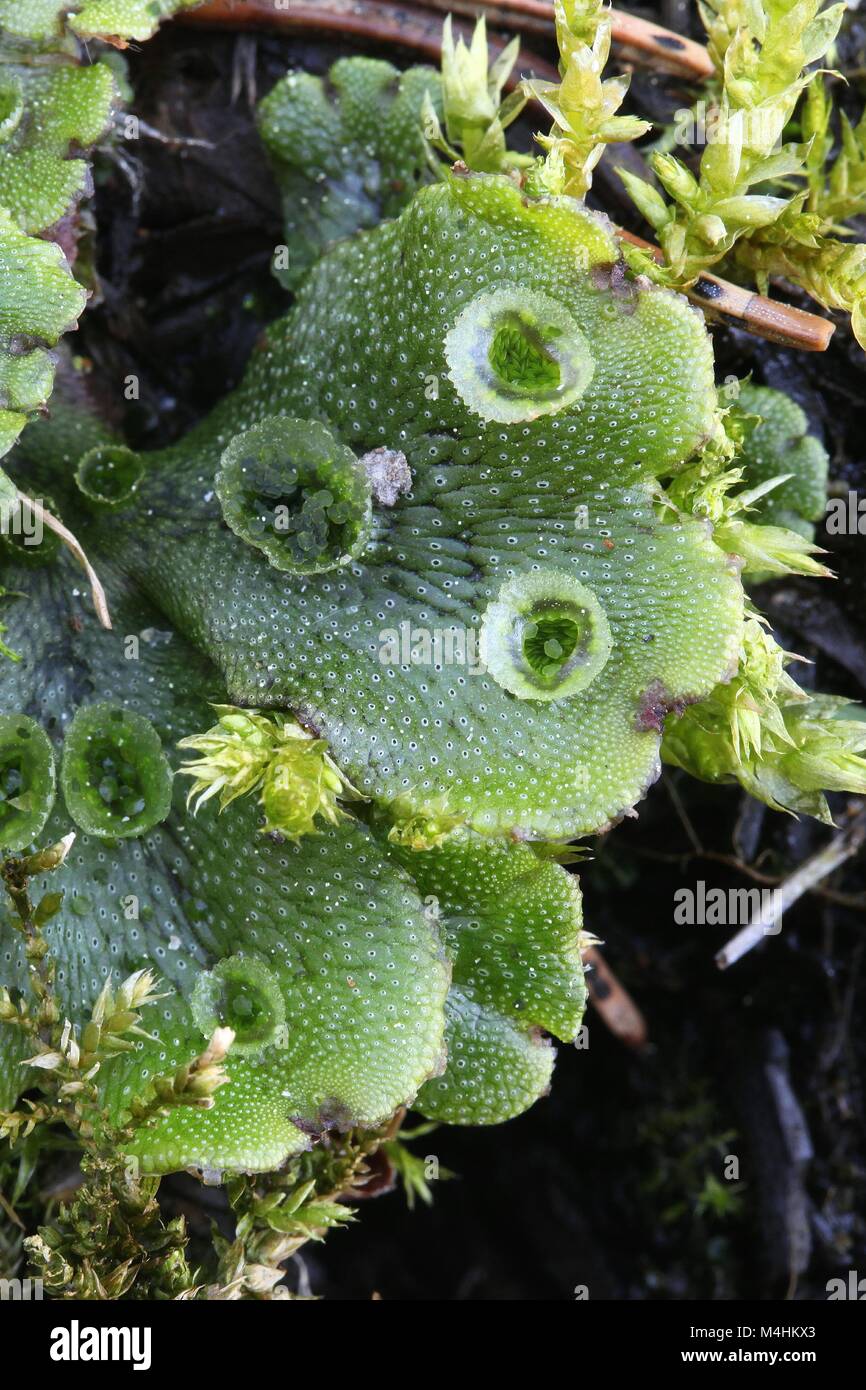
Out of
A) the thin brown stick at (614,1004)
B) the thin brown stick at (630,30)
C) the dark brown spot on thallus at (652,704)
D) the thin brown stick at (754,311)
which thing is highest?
the thin brown stick at (630,30)

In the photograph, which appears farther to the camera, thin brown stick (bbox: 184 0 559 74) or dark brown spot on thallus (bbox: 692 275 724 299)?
thin brown stick (bbox: 184 0 559 74)

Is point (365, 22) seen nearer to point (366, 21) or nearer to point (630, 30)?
point (366, 21)

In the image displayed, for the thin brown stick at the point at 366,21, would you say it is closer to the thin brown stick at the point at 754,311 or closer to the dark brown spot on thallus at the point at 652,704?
the thin brown stick at the point at 754,311

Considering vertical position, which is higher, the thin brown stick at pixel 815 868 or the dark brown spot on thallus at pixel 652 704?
the dark brown spot on thallus at pixel 652 704

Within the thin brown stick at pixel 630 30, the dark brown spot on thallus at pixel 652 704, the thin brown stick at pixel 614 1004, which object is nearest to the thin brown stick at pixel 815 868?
the thin brown stick at pixel 614 1004

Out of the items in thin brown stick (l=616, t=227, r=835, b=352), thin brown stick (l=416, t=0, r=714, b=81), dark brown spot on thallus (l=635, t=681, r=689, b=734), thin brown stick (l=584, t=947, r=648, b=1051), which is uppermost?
thin brown stick (l=416, t=0, r=714, b=81)

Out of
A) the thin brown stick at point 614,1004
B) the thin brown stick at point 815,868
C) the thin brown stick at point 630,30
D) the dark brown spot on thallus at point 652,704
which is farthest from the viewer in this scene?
the thin brown stick at point 614,1004

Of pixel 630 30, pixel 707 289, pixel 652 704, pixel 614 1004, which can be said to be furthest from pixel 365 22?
pixel 614 1004

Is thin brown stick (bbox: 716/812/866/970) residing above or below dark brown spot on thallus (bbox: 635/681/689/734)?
below

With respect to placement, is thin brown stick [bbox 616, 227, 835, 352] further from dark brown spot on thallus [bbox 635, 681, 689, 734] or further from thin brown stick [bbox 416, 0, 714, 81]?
dark brown spot on thallus [bbox 635, 681, 689, 734]

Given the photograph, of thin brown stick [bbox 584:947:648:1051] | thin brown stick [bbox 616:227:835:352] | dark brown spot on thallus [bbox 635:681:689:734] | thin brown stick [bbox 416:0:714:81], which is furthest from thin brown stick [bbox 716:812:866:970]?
thin brown stick [bbox 416:0:714:81]

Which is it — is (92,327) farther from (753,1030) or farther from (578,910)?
(753,1030)
